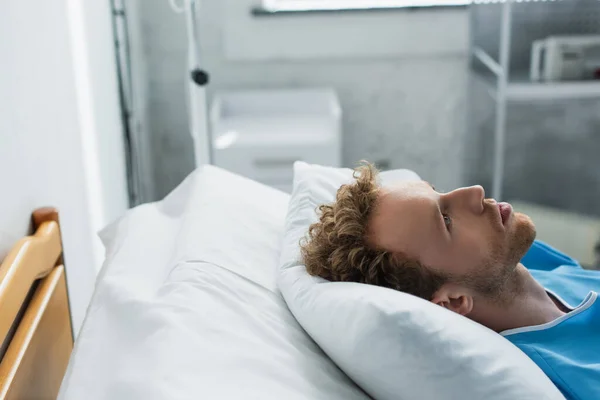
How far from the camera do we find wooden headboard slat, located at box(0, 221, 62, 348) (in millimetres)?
1008

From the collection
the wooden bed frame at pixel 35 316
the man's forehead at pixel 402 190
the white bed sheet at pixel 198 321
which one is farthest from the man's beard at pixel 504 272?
the wooden bed frame at pixel 35 316

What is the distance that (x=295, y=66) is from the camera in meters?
2.96

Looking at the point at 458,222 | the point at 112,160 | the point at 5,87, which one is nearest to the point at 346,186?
the point at 458,222

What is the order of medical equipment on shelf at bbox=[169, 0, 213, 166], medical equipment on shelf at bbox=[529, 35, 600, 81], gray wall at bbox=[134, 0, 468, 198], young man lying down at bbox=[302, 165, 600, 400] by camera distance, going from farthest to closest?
gray wall at bbox=[134, 0, 468, 198] → medical equipment on shelf at bbox=[529, 35, 600, 81] → medical equipment on shelf at bbox=[169, 0, 213, 166] → young man lying down at bbox=[302, 165, 600, 400]

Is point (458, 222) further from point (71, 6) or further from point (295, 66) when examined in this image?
point (295, 66)

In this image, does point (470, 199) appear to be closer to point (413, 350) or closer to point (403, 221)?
point (403, 221)

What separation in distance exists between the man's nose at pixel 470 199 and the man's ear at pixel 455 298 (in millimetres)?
136

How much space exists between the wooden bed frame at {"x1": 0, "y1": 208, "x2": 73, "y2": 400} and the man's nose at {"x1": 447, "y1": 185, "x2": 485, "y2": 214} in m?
0.65

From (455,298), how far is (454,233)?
101 millimetres

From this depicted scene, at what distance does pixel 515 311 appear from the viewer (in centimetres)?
118

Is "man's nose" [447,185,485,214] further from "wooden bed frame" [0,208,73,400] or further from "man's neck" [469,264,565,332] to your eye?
"wooden bed frame" [0,208,73,400]

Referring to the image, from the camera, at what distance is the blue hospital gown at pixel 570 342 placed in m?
1.00

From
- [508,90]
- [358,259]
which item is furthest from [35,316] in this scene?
[508,90]

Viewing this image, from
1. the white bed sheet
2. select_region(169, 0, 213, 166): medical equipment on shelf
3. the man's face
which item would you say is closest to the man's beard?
the man's face
